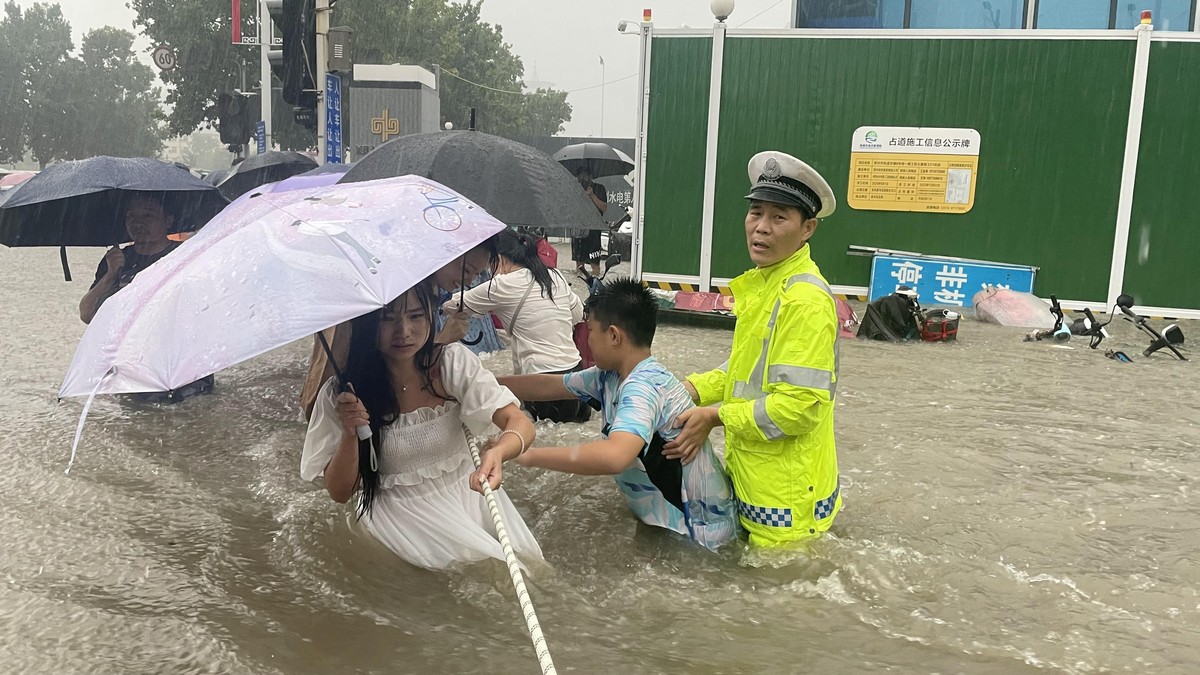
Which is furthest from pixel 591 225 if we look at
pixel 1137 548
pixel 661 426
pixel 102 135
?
pixel 102 135

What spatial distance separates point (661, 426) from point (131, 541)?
261cm

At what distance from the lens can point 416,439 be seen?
12.0 feet

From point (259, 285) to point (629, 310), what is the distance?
1.62 m

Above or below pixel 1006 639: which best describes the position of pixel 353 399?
above

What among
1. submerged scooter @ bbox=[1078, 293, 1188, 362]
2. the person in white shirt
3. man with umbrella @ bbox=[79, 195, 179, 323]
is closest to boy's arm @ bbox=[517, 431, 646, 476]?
the person in white shirt

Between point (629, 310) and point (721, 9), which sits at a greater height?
point (721, 9)

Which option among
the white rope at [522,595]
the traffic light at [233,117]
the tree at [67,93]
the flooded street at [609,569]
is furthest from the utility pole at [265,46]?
the tree at [67,93]

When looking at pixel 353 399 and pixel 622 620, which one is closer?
pixel 353 399

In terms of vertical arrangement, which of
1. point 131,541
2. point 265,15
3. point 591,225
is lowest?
point 131,541

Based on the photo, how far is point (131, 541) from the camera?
4680mm

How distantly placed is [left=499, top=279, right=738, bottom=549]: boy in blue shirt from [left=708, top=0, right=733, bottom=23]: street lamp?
Result: 9030 mm

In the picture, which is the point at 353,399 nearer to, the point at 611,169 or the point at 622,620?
the point at 622,620

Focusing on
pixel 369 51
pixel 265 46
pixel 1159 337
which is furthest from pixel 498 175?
pixel 369 51

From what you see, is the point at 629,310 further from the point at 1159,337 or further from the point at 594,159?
the point at 594,159
